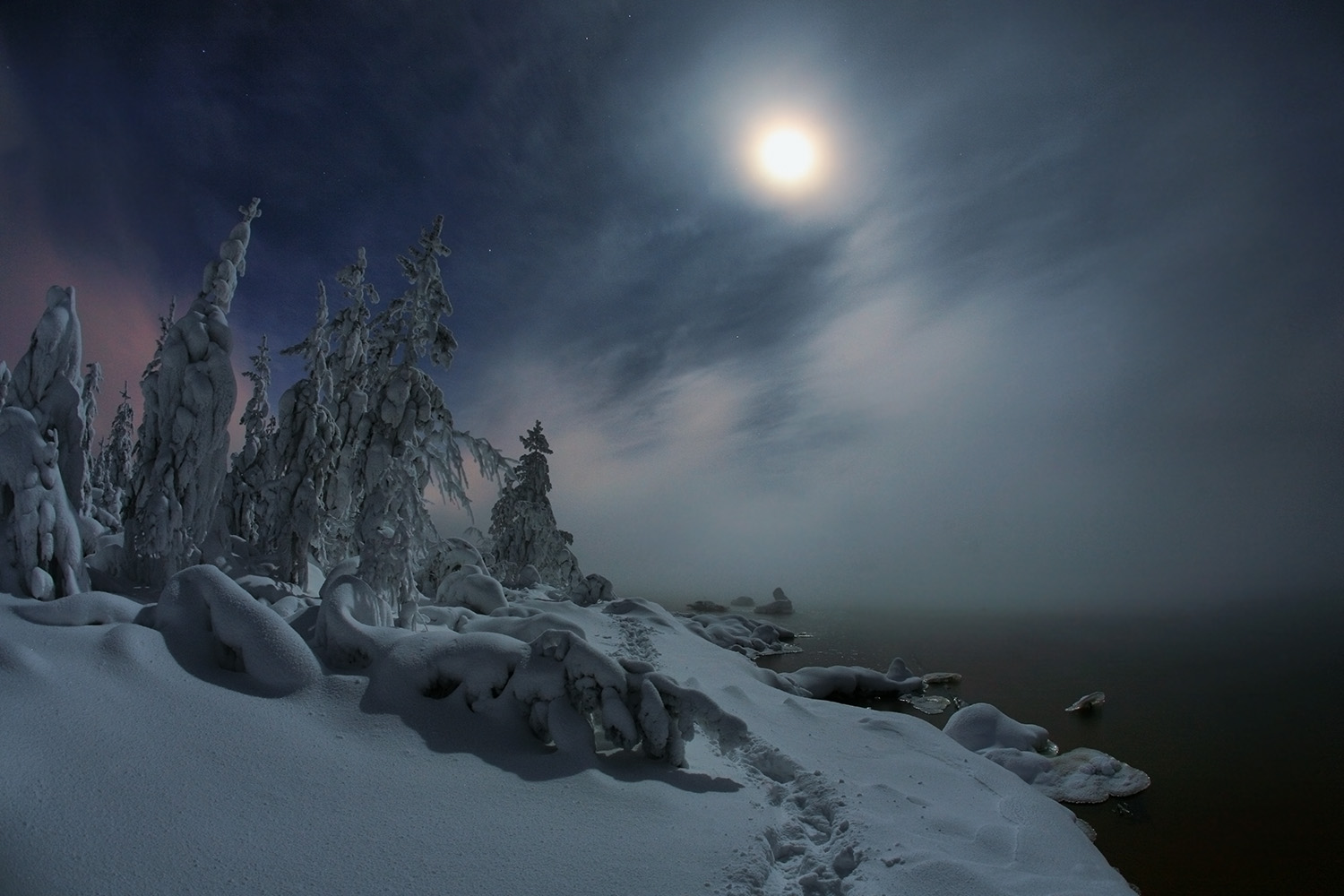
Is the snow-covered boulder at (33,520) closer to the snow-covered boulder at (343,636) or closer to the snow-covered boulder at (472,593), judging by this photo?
the snow-covered boulder at (343,636)

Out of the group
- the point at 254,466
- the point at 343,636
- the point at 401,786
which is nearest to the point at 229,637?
Answer: the point at 343,636

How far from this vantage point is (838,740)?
10.1 m

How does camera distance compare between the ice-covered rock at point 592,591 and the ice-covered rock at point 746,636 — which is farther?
the ice-covered rock at point 746,636

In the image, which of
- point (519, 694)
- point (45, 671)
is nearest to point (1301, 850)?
point (519, 694)

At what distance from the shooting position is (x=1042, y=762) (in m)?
12.9

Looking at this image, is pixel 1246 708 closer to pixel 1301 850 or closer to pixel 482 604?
pixel 1301 850

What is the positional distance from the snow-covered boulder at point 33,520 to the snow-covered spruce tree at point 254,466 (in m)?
8.58

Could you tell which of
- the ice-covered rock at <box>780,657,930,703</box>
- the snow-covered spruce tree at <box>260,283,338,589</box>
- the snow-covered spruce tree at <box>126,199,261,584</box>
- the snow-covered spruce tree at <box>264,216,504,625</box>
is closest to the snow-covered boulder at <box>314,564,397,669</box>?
the snow-covered spruce tree at <box>264,216,504,625</box>

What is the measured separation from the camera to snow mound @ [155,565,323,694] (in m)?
6.20

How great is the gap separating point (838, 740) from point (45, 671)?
11319mm

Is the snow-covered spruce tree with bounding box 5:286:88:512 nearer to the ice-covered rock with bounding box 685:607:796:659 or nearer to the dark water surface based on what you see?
the dark water surface

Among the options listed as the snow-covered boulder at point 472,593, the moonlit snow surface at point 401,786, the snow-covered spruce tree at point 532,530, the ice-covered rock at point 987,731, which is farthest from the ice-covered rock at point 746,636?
the moonlit snow surface at point 401,786

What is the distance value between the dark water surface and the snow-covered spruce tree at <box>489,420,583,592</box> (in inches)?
544

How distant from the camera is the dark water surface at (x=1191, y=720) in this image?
989cm
